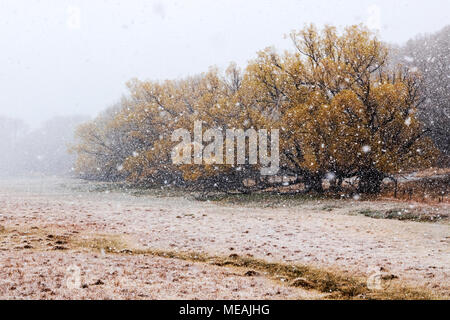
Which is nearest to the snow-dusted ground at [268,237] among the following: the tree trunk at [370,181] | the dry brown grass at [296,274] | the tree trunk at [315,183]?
the dry brown grass at [296,274]

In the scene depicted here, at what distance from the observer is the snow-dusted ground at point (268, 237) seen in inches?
423

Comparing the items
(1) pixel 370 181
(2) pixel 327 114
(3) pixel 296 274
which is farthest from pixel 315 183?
(3) pixel 296 274

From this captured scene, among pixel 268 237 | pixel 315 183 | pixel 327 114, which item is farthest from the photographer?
pixel 315 183

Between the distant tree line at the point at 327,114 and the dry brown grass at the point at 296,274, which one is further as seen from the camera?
the distant tree line at the point at 327,114

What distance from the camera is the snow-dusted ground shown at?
10742mm

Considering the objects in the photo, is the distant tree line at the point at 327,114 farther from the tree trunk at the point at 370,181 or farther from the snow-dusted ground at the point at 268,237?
the snow-dusted ground at the point at 268,237

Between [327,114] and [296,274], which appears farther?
[327,114]

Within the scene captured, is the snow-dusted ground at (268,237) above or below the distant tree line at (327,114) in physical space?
below

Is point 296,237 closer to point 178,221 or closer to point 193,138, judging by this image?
point 178,221

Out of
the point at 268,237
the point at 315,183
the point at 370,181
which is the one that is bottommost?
the point at 268,237

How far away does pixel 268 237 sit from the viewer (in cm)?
1608

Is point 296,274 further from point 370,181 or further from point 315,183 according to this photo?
point 315,183

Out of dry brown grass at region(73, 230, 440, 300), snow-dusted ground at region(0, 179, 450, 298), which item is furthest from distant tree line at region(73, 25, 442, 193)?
dry brown grass at region(73, 230, 440, 300)

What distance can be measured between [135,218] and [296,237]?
354 inches
